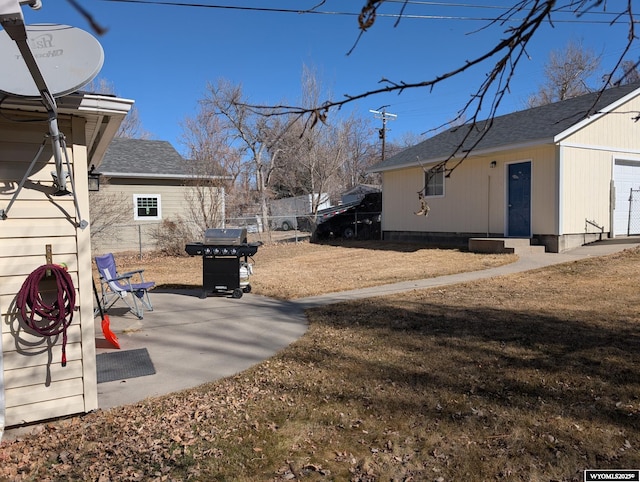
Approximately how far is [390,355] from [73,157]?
11.4 ft

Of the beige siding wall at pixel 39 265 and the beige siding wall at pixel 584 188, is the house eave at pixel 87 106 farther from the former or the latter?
the beige siding wall at pixel 584 188

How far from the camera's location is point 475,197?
15.0 metres

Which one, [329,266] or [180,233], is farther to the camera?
[180,233]

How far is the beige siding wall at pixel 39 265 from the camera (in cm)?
340

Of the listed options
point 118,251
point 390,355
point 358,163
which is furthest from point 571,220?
point 358,163

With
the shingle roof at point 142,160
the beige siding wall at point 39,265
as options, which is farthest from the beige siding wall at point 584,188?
the shingle roof at point 142,160

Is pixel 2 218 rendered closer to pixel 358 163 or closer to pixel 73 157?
pixel 73 157


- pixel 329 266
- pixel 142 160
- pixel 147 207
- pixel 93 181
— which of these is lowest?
pixel 329 266

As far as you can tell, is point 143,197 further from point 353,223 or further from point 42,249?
point 42,249

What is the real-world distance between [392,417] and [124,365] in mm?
2891

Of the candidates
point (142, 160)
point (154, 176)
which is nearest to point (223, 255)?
point (154, 176)

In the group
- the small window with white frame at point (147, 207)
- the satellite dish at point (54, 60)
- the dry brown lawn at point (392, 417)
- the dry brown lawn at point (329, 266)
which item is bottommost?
the dry brown lawn at point (392, 417)

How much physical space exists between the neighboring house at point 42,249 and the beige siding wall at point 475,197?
12.2 m

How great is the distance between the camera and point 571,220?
510 inches
